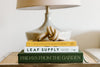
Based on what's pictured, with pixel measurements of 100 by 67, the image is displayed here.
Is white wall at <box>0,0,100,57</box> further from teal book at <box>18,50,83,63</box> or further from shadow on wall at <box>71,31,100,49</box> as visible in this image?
teal book at <box>18,50,83,63</box>

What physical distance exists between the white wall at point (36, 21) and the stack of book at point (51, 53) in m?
0.61

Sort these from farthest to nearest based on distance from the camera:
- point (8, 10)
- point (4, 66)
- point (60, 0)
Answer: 1. point (8, 10)
2. point (60, 0)
3. point (4, 66)

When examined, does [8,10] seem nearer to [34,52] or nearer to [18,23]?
[18,23]

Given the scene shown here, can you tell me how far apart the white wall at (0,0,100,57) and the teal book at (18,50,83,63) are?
0.62 metres

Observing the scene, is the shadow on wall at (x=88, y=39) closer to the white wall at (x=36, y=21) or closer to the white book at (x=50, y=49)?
the white wall at (x=36, y=21)

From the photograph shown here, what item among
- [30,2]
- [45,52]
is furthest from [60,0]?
[45,52]

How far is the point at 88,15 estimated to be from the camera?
1.42 meters

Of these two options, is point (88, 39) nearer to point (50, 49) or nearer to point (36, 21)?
point (36, 21)

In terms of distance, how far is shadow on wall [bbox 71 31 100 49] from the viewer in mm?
Answer: 1445

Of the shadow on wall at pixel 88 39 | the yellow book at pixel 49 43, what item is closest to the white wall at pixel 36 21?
the shadow on wall at pixel 88 39

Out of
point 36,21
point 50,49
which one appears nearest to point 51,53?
point 50,49

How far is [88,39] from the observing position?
4.76 ft

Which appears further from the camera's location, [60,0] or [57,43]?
[60,0]

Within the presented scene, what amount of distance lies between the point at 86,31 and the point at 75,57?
671 millimetres
